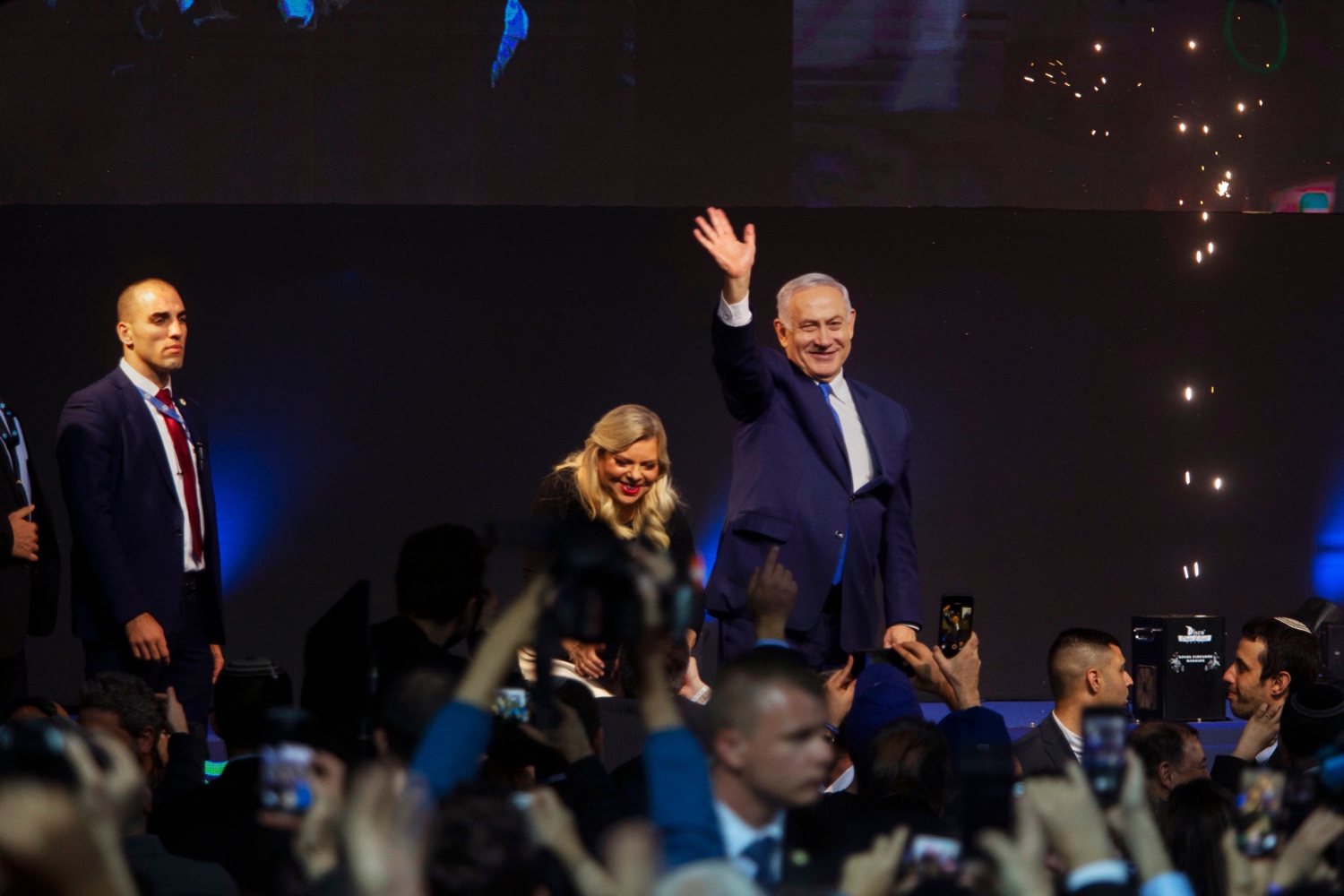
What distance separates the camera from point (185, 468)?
4074 millimetres

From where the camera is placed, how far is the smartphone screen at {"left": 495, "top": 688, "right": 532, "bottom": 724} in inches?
81.2

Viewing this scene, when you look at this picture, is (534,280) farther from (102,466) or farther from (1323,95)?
(1323,95)

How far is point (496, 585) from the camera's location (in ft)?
19.9

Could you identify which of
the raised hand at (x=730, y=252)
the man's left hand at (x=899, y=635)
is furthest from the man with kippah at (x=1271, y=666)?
the raised hand at (x=730, y=252)

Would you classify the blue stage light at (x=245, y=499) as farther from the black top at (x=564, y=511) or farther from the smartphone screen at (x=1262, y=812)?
the smartphone screen at (x=1262, y=812)

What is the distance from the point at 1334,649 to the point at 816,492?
2436 mm

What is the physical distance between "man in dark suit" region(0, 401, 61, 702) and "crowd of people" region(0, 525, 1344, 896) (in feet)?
2.93

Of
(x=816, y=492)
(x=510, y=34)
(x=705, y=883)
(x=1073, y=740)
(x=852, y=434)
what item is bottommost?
(x=1073, y=740)

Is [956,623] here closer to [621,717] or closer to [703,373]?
[621,717]

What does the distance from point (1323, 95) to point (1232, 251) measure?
0.77m

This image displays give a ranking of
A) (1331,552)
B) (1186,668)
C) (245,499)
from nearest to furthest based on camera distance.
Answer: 1. (1186,668)
2. (245,499)
3. (1331,552)

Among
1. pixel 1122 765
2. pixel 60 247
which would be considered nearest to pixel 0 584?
pixel 60 247

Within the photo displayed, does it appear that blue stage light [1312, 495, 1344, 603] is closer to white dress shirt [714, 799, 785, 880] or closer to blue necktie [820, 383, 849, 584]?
blue necktie [820, 383, 849, 584]

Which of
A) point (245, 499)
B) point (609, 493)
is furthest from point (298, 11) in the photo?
point (609, 493)
